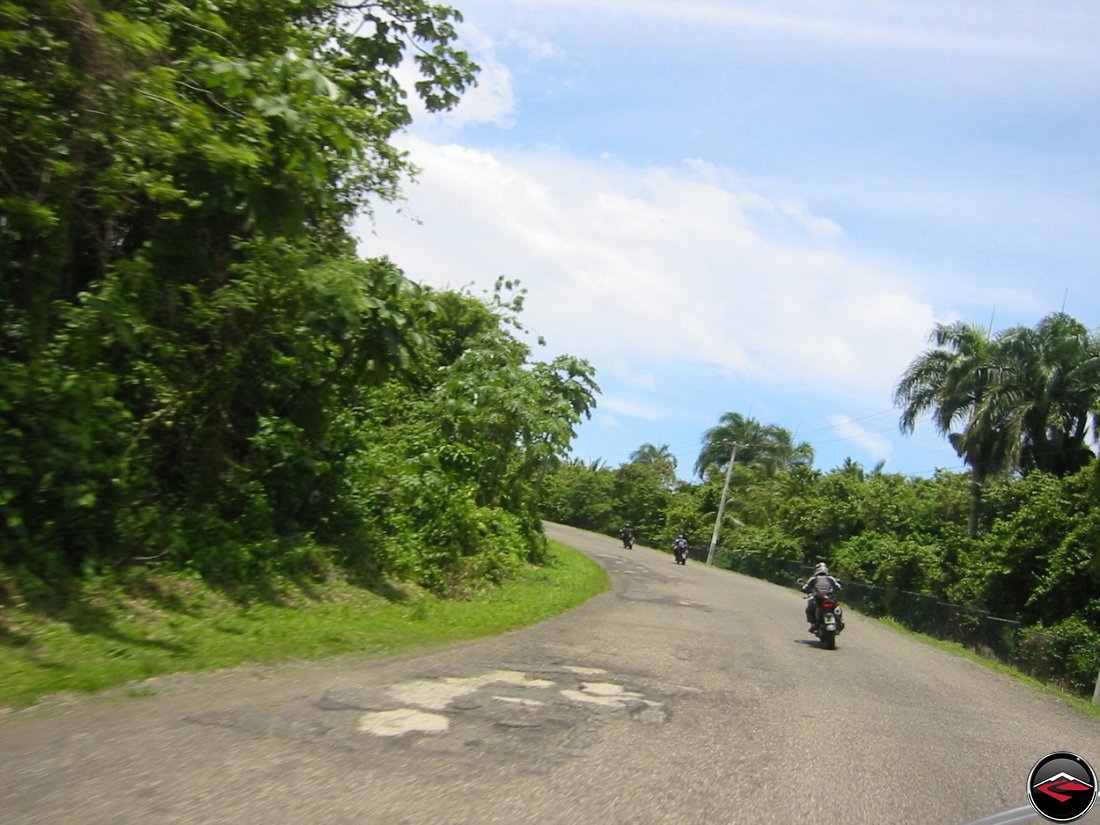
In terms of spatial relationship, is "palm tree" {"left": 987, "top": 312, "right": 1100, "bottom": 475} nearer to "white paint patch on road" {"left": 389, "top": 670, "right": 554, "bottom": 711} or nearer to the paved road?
the paved road

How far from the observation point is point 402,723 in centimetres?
742

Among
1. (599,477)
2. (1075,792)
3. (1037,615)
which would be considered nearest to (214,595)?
(1075,792)

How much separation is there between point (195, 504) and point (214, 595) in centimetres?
182

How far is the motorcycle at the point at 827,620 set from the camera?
685 inches

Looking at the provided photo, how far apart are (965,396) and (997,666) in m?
17.8

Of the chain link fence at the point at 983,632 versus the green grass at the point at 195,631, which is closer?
the green grass at the point at 195,631

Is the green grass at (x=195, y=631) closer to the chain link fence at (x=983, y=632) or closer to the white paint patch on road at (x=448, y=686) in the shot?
the white paint patch on road at (x=448, y=686)

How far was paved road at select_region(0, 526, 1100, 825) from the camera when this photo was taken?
17.9 feet

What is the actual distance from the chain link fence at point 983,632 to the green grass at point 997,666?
0.89 feet

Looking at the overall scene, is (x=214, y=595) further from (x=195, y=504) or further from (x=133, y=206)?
(x=133, y=206)

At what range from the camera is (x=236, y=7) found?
41.1 feet

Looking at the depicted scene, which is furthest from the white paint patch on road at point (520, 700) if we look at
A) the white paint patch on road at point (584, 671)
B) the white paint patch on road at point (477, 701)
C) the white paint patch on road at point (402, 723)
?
the white paint patch on road at point (584, 671)

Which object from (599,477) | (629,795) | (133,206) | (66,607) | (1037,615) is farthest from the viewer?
(599,477)

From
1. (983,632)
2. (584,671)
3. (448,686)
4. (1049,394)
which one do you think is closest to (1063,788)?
(448,686)
